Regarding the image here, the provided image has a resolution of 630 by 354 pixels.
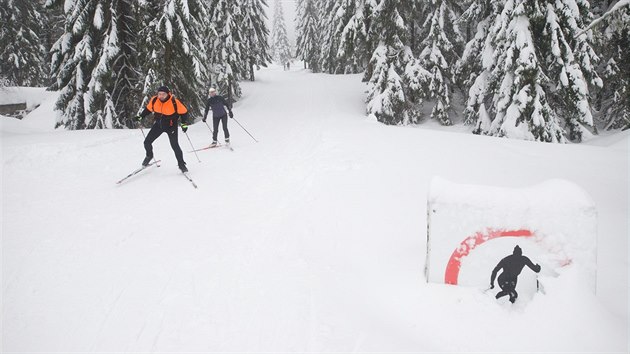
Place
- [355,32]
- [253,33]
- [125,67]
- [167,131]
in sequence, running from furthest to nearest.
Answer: [253,33] → [355,32] → [125,67] → [167,131]

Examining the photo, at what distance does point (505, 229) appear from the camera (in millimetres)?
3576

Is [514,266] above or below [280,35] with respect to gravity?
below

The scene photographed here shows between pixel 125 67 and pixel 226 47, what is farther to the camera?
pixel 226 47

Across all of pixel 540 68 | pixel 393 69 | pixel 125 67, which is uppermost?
pixel 125 67

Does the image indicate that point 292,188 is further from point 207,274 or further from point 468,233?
point 468,233

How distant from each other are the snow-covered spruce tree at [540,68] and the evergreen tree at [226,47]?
14770mm

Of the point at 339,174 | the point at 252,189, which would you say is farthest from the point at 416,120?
the point at 252,189

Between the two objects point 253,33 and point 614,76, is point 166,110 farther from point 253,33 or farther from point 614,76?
point 253,33

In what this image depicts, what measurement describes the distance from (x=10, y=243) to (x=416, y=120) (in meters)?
16.3

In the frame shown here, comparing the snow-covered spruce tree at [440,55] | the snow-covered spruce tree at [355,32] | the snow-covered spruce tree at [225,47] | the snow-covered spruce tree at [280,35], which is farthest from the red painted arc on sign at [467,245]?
the snow-covered spruce tree at [280,35]

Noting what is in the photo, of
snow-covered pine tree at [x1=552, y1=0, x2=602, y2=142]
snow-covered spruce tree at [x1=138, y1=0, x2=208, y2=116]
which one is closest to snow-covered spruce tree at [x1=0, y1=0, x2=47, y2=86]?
snow-covered spruce tree at [x1=138, y1=0, x2=208, y2=116]

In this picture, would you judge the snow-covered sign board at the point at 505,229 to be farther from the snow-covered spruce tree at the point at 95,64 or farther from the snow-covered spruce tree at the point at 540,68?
the snow-covered spruce tree at the point at 95,64

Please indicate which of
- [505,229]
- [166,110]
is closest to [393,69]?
[166,110]

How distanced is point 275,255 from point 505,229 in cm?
274
